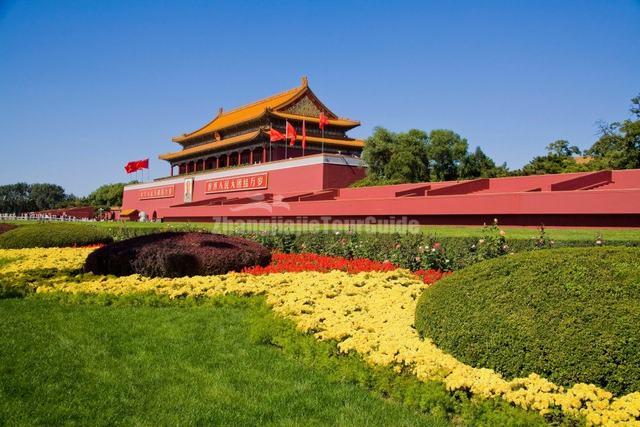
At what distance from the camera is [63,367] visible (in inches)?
147

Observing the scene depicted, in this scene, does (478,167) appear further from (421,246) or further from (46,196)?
(46,196)

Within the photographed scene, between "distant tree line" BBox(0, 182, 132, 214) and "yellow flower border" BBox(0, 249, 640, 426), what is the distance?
60.3 m

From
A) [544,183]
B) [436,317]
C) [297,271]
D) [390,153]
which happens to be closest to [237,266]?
[297,271]

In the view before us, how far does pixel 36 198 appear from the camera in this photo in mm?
75812

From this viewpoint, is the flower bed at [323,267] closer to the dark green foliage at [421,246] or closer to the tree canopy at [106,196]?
the dark green foliage at [421,246]

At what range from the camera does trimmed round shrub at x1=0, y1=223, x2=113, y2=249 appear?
40.2 feet

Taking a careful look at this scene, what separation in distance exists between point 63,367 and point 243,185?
25855 mm

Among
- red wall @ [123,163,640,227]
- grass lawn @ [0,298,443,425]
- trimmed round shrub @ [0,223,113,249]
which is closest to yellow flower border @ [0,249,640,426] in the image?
grass lawn @ [0,298,443,425]

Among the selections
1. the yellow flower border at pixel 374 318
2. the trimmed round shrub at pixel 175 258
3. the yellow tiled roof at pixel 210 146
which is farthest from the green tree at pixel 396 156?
the yellow flower border at pixel 374 318

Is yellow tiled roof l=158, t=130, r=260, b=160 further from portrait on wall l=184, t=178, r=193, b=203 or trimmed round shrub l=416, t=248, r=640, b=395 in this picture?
trimmed round shrub l=416, t=248, r=640, b=395

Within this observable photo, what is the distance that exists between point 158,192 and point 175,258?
108 ft

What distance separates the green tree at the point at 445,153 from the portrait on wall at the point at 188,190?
15776 mm

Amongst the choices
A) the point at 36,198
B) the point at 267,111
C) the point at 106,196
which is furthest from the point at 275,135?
the point at 36,198

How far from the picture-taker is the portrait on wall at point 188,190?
1352 inches
